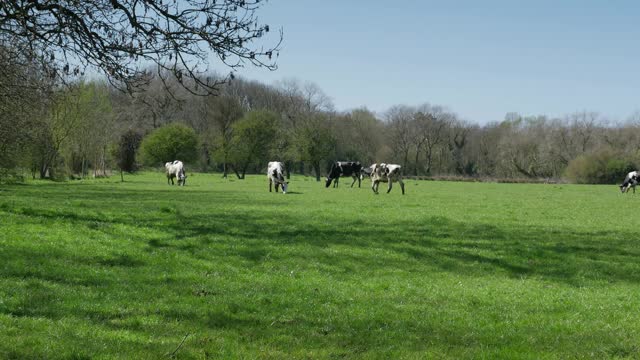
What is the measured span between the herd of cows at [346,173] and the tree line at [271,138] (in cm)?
706

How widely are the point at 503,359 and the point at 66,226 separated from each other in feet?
42.2

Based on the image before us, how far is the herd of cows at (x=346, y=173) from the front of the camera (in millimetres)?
45625

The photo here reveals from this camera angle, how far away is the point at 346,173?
61.8m

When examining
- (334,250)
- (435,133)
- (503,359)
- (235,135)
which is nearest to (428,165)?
(435,133)

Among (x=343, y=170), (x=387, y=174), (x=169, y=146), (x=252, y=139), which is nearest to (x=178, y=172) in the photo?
(x=343, y=170)

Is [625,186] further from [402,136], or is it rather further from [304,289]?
[402,136]

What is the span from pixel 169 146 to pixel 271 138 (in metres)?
15.0

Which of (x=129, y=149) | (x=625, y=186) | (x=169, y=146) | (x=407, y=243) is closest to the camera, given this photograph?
(x=407, y=243)

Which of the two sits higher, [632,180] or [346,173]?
[346,173]

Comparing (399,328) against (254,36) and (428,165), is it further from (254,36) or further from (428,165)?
(428,165)

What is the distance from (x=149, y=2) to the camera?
50.6ft

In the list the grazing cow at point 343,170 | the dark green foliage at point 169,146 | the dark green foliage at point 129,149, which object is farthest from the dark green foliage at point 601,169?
the dark green foliage at point 129,149

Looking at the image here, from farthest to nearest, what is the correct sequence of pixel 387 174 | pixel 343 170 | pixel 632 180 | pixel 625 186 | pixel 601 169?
pixel 601 169, pixel 343 170, pixel 625 186, pixel 632 180, pixel 387 174

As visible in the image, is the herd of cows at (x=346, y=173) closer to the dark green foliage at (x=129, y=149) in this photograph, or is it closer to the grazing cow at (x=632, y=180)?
the grazing cow at (x=632, y=180)
